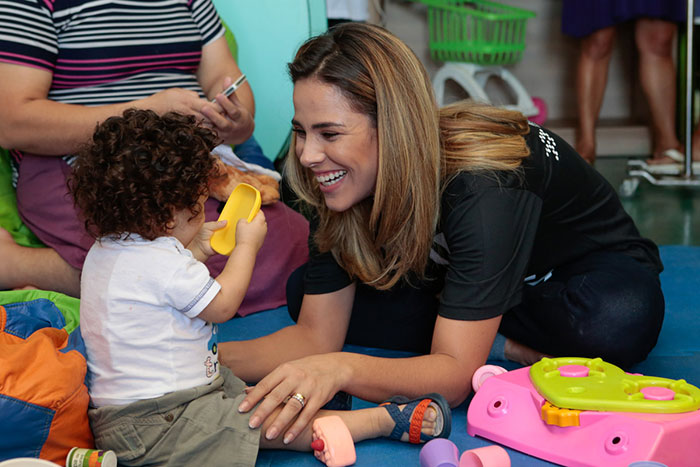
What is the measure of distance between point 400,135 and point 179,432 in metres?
0.52

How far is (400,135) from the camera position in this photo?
1.17 m

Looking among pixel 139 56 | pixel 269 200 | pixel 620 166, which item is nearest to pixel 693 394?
pixel 269 200

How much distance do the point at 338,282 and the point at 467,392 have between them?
31cm

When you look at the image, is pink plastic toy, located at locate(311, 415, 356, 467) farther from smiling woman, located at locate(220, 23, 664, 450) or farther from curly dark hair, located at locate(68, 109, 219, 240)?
curly dark hair, located at locate(68, 109, 219, 240)

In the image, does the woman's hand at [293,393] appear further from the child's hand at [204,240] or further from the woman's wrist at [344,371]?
the child's hand at [204,240]

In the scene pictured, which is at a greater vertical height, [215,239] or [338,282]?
[215,239]

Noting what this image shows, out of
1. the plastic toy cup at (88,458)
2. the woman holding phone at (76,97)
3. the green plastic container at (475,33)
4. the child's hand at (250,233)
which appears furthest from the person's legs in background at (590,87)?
the plastic toy cup at (88,458)

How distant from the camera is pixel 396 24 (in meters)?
4.03

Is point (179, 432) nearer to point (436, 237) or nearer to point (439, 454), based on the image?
point (439, 454)

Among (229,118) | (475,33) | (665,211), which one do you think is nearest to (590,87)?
(475,33)

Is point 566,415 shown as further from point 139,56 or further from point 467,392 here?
point 139,56

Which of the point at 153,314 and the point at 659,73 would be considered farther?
the point at 659,73

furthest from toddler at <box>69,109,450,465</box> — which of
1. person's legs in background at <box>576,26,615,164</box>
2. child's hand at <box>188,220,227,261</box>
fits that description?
person's legs in background at <box>576,26,615,164</box>

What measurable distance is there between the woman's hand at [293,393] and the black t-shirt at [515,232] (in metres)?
0.21
